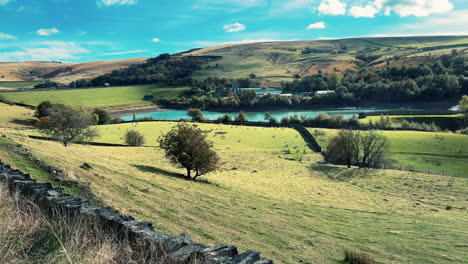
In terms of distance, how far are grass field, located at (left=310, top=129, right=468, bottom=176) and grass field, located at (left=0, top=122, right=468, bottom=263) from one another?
15369 millimetres

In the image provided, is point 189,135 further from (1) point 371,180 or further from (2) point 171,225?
(1) point 371,180

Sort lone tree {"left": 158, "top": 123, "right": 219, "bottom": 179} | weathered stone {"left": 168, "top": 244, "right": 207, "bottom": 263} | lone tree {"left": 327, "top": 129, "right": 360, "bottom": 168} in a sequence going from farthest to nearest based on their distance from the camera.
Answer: lone tree {"left": 327, "top": 129, "right": 360, "bottom": 168}, lone tree {"left": 158, "top": 123, "right": 219, "bottom": 179}, weathered stone {"left": 168, "top": 244, "right": 207, "bottom": 263}

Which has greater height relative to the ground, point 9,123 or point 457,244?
point 9,123

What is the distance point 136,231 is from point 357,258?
1002cm

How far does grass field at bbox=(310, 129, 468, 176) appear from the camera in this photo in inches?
2173

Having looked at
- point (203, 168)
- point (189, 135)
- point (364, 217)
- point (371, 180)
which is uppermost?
point (189, 135)

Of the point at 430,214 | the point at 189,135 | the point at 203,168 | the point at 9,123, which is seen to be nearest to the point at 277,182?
the point at 203,168

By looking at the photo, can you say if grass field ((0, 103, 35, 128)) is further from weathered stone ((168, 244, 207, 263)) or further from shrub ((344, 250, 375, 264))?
weathered stone ((168, 244, 207, 263))

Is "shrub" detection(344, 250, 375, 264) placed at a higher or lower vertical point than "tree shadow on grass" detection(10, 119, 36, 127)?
lower

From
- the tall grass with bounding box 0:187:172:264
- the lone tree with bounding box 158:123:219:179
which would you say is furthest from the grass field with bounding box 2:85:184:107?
the tall grass with bounding box 0:187:172:264

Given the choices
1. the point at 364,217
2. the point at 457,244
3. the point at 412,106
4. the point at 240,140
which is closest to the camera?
the point at 457,244

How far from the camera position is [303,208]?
25.1m

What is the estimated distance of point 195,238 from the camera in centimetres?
1270

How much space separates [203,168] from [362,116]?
104437 millimetres
